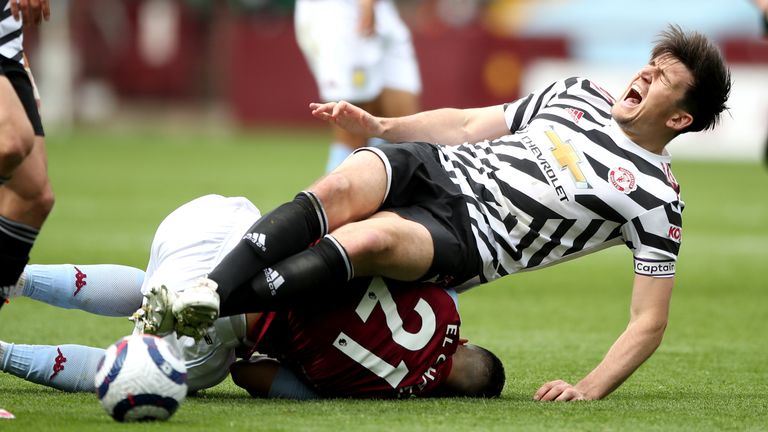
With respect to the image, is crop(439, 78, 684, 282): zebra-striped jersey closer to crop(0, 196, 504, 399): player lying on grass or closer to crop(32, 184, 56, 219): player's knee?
crop(0, 196, 504, 399): player lying on grass

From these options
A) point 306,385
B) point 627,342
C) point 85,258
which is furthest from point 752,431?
point 85,258

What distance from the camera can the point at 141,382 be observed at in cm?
357

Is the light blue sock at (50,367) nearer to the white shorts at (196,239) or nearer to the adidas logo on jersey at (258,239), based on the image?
the white shorts at (196,239)

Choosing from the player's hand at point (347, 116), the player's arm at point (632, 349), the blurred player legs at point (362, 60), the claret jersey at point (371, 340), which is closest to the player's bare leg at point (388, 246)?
the claret jersey at point (371, 340)

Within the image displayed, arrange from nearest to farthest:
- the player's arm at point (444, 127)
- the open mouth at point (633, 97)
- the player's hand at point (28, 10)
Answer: the player's hand at point (28, 10), the open mouth at point (633, 97), the player's arm at point (444, 127)

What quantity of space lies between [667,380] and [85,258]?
4099mm

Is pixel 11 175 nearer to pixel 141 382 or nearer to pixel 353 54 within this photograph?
pixel 141 382

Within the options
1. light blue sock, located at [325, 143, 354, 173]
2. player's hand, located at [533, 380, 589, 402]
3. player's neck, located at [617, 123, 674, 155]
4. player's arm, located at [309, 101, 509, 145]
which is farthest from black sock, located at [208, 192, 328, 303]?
light blue sock, located at [325, 143, 354, 173]

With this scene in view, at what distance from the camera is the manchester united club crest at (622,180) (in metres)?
4.20

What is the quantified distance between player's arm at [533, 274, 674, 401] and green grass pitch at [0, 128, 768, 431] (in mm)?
78

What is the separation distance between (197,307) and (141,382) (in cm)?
26

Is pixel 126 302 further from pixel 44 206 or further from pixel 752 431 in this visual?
pixel 752 431

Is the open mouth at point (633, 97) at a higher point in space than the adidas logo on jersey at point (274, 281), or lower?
higher

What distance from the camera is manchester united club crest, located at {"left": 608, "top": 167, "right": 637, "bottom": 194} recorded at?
13.8ft
